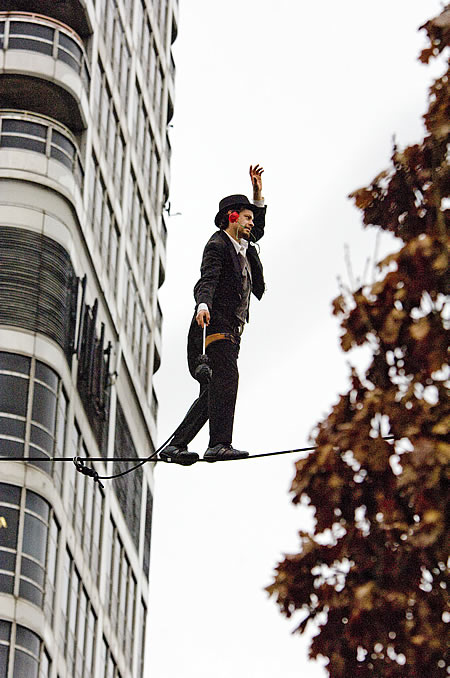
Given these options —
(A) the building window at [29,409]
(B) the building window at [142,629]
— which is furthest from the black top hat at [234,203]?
(B) the building window at [142,629]

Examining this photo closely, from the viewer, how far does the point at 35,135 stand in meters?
48.3

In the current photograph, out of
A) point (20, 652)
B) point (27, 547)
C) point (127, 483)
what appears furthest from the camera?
point (127, 483)

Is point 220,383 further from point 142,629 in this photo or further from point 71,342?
point 142,629

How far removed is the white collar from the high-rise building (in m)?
19.7

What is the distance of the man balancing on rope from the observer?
1864cm

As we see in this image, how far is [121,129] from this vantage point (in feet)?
197

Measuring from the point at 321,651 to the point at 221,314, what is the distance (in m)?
7.29

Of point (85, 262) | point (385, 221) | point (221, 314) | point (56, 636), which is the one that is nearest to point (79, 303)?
point (85, 262)

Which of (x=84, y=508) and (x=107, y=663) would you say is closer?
(x=84, y=508)

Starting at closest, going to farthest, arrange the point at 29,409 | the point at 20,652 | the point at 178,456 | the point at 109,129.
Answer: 1. the point at 178,456
2. the point at 20,652
3. the point at 29,409
4. the point at 109,129

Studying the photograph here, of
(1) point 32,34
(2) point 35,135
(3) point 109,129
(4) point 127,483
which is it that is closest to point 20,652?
(2) point 35,135

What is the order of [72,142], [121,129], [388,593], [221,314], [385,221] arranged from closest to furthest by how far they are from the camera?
[388,593], [385,221], [221,314], [72,142], [121,129]

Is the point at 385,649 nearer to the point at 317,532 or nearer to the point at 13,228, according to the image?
the point at 317,532

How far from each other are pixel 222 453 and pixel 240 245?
212 cm
